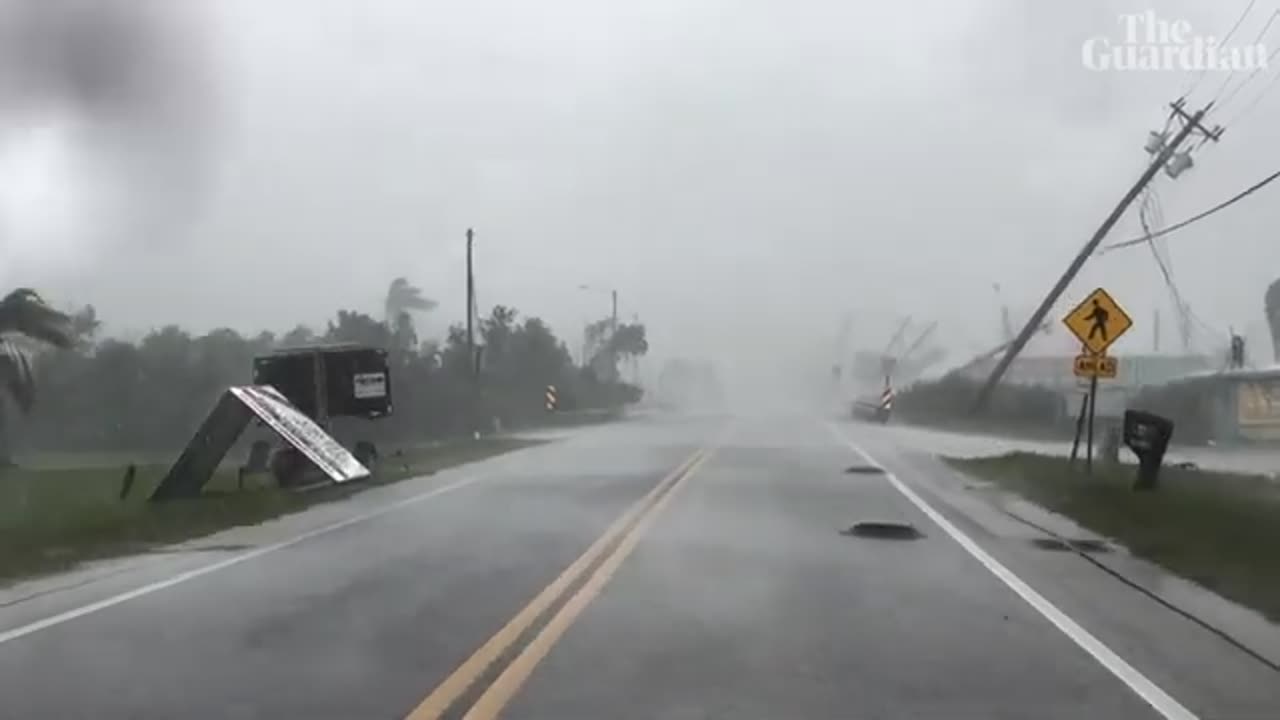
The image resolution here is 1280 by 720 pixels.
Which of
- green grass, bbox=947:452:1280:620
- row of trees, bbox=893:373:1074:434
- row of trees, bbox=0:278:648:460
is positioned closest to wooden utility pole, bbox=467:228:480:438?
row of trees, bbox=0:278:648:460

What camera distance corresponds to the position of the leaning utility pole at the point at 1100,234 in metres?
30.7

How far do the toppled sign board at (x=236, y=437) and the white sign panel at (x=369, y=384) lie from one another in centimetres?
374

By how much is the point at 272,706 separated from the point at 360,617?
10.4ft

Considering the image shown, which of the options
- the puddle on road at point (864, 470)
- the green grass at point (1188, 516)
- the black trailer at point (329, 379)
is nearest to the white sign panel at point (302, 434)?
the black trailer at point (329, 379)

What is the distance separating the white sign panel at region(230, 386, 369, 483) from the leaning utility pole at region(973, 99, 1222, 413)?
16082mm

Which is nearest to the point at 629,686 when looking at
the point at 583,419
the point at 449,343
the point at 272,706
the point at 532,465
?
the point at 272,706

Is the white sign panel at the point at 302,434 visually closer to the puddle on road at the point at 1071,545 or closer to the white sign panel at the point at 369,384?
the white sign panel at the point at 369,384

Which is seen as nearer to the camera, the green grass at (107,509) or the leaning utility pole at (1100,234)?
the green grass at (107,509)

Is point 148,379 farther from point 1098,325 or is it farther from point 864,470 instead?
point 1098,325

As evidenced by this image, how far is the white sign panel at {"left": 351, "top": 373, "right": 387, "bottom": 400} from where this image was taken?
3086cm

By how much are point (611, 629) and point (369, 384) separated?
822 inches

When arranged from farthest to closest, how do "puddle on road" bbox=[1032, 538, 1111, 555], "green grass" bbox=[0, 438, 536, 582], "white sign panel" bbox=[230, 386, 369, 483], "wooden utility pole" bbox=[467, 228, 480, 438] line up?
"wooden utility pole" bbox=[467, 228, 480, 438] < "white sign panel" bbox=[230, 386, 369, 483] < "puddle on road" bbox=[1032, 538, 1111, 555] < "green grass" bbox=[0, 438, 536, 582]

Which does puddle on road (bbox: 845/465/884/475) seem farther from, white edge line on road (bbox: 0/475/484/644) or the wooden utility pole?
the wooden utility pole

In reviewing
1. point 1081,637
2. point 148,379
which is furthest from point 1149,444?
point 148,379
